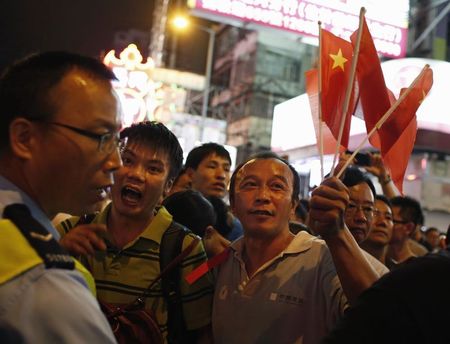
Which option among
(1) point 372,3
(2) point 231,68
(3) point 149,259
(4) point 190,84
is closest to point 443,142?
(1) point 372,3

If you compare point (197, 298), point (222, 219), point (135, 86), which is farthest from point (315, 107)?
point (135, 86)

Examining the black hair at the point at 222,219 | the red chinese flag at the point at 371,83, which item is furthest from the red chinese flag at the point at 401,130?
the black hair at the point at 222,219

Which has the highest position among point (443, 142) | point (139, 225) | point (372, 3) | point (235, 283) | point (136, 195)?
point (372, 3)

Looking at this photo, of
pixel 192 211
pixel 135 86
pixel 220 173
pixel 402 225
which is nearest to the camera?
pixel 192 211

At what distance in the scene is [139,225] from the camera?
2.74 meters

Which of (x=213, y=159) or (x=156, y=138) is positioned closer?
(x=156, y=138)

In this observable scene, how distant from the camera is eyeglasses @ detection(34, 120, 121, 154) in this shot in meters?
1.45

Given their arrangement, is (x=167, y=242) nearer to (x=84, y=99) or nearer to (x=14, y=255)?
(x=84, y=99)

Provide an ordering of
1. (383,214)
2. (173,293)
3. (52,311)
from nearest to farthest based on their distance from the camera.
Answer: (52,311) < (173,293) < (383,214)

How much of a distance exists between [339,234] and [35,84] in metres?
1.41

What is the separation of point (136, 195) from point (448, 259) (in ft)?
5.85

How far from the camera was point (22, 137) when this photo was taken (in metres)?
1.44

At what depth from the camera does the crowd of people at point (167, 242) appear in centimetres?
118

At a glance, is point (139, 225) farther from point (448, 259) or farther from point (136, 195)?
point (448, 259)
